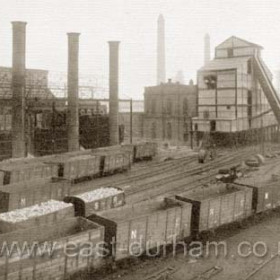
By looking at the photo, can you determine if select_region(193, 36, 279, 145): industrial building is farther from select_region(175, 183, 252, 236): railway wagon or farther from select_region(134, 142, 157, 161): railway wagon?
select_region(175, 183, 252, 236): railway wagon

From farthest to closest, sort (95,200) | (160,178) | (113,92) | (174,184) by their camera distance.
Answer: (113,92) → (160,178) → (174,184) → (95,200)

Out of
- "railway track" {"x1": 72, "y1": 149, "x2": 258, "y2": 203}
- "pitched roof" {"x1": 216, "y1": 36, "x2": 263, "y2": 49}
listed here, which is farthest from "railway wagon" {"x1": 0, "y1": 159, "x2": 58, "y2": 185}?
"pitched roof" {"x1": 216, "y1": 36, "x2": 263, "y2": 49}

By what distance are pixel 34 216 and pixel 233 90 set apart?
31.9 metres

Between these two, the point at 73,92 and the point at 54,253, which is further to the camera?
the point at 73,92

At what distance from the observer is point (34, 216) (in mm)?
14539

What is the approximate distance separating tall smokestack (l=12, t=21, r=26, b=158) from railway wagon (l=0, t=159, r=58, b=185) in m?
4.92

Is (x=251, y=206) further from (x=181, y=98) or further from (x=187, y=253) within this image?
(x=181, y=98)

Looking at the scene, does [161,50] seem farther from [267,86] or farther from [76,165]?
[76,165]

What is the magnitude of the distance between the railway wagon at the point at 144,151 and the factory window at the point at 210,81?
12.2m

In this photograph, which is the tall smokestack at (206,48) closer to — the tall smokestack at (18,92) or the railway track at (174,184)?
the railway track at (174,184)

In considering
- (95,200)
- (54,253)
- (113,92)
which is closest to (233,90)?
(113,92)

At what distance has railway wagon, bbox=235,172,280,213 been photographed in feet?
59.1

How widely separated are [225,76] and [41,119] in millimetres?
19262

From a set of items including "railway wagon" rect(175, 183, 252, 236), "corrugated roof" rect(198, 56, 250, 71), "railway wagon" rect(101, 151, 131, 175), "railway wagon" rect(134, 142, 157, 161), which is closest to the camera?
"railway wagon" rect(175, 183, 252, 236)
